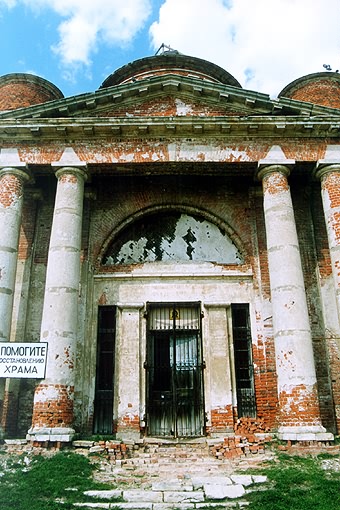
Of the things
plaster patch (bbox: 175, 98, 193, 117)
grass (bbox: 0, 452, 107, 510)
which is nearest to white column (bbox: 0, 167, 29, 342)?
grass (bbox: 0, 452, 107, 510)

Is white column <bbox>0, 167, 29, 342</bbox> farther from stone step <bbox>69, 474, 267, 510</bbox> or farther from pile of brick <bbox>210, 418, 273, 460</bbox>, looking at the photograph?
pile of brick <bbox>210, 418, 273, 460</bbox>

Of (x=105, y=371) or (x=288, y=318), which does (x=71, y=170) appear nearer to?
(x=105, y=371)

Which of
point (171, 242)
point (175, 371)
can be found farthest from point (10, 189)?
point (175, 371)

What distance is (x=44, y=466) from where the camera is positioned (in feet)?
26.6

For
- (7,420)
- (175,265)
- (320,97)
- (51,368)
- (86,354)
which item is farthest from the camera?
(320,97)

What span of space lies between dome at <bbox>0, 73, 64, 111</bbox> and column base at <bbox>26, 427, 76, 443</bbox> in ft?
31.6

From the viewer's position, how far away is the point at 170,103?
1270 centimetres

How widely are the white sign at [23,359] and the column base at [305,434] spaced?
503cm

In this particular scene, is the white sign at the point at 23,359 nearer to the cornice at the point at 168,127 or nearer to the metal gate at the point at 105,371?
the metal gate at the point at 105,371

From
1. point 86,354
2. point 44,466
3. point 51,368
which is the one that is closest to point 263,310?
point 86,354

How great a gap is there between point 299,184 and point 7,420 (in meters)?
9.86

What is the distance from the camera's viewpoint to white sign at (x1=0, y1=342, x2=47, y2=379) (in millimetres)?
9672

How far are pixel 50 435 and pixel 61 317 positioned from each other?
240cm

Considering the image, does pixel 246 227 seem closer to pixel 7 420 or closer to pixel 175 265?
pixel 175 265
